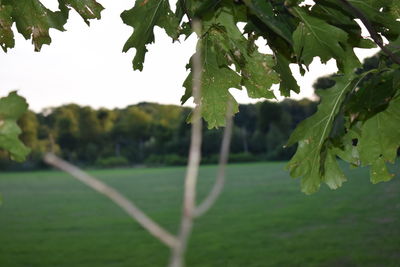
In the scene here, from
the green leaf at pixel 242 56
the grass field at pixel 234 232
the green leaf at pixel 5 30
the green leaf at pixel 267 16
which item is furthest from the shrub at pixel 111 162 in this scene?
the green leaf at pixel 267 16

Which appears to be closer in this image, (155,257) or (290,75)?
(290,75)

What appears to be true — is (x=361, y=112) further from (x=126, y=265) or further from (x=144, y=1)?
(x=126, y=265)

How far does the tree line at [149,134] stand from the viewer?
57.2 meters

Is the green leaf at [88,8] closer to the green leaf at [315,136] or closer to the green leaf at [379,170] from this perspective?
the green leaf at [315,136]

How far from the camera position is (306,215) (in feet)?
39.1

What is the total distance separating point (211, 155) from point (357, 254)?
50483 millimetres

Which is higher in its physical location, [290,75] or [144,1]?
[144,1]

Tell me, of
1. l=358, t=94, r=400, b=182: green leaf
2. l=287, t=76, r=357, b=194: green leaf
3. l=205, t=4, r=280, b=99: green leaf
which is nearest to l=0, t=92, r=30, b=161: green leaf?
l=205, t=4, r=280, b=99: green leaf

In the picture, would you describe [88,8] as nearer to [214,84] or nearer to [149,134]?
[214,84]

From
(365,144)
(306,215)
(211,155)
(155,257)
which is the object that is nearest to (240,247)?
(155,257)

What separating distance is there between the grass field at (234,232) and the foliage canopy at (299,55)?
5.87 meters

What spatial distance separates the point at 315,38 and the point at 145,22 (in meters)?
0.52

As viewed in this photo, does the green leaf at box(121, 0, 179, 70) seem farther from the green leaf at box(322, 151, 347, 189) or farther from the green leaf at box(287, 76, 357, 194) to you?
the green leaf at box(322, 151, 347, 189)

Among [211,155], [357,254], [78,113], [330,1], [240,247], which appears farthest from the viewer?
[78,113]
